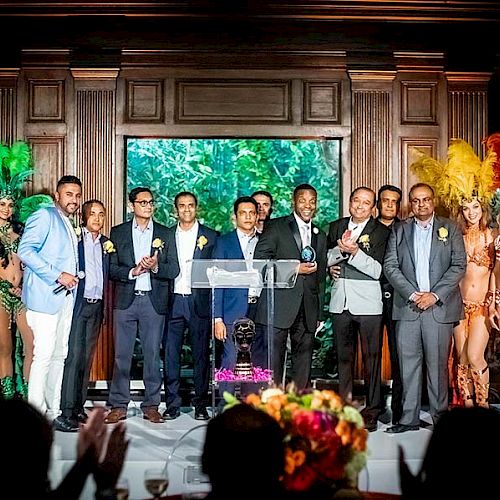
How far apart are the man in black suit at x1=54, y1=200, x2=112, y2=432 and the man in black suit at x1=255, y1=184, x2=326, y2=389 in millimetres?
1094

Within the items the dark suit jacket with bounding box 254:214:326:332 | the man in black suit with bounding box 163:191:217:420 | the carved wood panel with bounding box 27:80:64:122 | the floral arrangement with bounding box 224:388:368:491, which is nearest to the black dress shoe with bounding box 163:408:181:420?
the man in black suit with bounding box 163:191:217:420

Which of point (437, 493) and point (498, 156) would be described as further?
point (498, 156)

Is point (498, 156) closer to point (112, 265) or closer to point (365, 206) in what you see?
point (365, 206)

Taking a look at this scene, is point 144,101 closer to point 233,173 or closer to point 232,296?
point 233,173

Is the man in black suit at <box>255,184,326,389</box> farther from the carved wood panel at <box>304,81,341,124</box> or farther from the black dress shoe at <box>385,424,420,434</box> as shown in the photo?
the carved wood panel at <box>304,81,341,124</box>

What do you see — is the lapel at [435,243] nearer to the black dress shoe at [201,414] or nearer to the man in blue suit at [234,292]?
the man in blue suit at [234,292]

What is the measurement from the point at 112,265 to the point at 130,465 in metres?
1.68

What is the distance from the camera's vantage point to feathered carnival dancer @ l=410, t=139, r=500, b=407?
21.6 feet

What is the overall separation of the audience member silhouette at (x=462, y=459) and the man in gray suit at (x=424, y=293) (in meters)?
3.98

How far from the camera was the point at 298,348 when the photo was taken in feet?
21.4

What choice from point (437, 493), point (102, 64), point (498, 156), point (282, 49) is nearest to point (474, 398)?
point (498, 156)

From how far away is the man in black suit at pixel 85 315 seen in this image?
21.0ft

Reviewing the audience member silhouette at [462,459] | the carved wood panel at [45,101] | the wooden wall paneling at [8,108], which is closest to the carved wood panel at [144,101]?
the carved wood panel at [45,101]

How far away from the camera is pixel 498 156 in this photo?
7.62 metres
